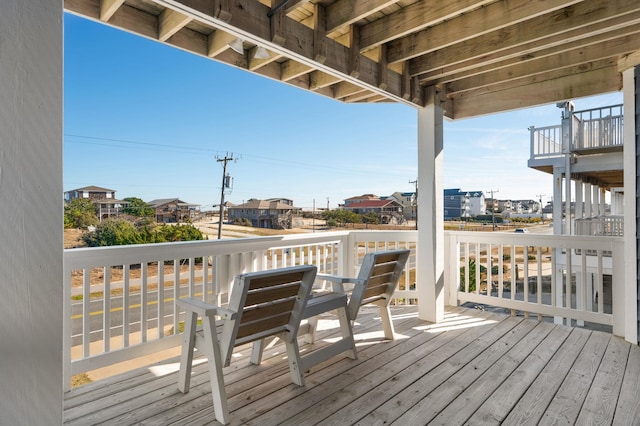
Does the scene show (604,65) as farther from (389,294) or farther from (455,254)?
(389,294)

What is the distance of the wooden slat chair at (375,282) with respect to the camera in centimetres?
296

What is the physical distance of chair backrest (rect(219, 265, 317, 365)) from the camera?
2.09 meters

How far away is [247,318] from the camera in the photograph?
2191mm

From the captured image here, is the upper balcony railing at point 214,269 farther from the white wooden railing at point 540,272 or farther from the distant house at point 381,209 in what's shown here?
the distant house at point 381,209

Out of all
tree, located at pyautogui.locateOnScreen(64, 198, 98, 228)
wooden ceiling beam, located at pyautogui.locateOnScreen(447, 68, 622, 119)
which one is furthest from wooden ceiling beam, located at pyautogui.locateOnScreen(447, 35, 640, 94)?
tree, located at pyautogui.locateOnScreen(64, 198, 98, 228)

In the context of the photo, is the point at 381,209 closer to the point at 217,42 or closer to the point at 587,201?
the point at 587,201

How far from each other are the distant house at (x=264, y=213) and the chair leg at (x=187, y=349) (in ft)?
19.8

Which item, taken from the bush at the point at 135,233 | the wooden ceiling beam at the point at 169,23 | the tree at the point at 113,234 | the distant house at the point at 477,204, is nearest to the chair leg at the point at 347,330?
the wooden ceiling beam at the point at 169,23

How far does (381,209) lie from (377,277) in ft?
21.5

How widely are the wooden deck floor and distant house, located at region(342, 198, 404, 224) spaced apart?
191 inches

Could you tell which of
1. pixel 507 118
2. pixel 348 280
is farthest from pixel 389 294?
pixel 507 118

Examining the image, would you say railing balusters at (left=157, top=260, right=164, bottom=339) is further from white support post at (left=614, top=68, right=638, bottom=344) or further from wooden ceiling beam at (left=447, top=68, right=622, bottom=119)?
white support post at (left=614, top=68, right=638, bottom=344)

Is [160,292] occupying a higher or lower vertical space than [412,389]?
higher

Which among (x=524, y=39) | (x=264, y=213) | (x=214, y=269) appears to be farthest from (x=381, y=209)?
(x=524, y=39)
